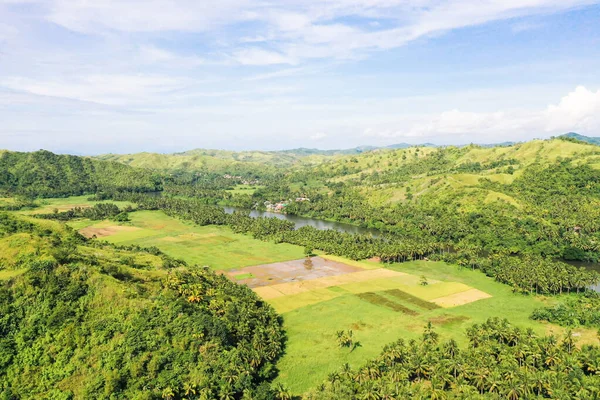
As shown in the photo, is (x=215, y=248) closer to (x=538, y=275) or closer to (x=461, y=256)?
(x=461, y=256)

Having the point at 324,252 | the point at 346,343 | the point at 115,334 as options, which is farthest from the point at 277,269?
the point at 115,334

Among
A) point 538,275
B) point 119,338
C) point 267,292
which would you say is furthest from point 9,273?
point 538,275

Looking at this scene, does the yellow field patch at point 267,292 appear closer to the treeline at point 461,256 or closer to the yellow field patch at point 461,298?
the treeline at point 461,256

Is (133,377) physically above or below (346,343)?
above

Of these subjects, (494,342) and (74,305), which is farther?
(494,342)

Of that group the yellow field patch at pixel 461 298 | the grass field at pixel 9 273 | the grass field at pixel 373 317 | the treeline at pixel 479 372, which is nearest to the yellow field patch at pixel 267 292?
the grass field at pixel 373 317

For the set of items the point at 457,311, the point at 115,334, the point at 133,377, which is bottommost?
the point at 457,311

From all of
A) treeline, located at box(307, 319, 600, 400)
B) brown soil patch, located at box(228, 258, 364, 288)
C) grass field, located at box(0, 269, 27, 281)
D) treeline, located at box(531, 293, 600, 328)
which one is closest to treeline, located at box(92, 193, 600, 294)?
treeline, located at box(531, 293, 600, 328)

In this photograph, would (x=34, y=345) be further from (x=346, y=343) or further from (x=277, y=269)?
(x=277, y=269)
